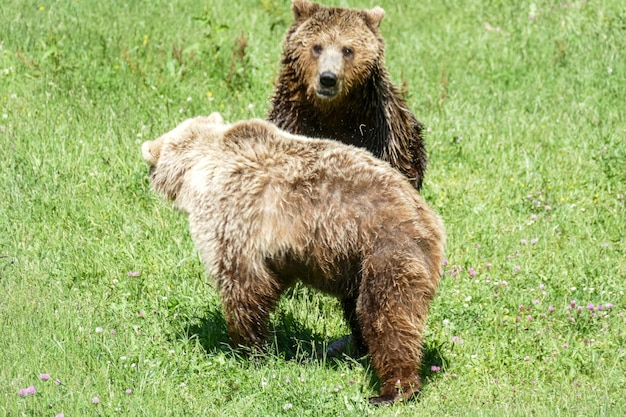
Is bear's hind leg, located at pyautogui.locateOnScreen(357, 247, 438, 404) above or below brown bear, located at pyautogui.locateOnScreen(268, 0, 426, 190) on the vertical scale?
below

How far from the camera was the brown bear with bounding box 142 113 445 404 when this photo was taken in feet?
17.9

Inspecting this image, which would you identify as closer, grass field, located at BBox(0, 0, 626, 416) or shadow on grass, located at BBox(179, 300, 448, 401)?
grass field, located at BBox(0, 0, 626, 416)

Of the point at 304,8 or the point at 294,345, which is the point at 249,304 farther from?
the point at 304,8

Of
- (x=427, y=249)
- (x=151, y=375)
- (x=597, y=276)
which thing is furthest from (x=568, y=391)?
(x=151, y=375)

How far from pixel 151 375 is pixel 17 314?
110 centimetres

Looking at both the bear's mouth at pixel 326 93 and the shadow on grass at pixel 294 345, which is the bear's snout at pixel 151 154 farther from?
the bear's mouth at pixel 326 93

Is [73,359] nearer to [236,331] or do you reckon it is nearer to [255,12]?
[236,331]

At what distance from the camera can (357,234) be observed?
5.52 m

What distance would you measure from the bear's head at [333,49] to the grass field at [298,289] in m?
1.49

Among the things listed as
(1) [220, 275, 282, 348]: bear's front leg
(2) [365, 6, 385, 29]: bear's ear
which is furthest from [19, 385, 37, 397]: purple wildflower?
(2) [365, 6, 385, 29]: bear's ear

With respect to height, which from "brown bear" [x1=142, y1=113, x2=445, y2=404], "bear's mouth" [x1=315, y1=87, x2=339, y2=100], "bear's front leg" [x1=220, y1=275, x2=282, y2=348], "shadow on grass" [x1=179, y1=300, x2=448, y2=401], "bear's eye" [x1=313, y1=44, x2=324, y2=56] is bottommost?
"shadow on grass" [x1=179, y1=300, x2=448, y2=401]

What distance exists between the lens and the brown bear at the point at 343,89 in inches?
276

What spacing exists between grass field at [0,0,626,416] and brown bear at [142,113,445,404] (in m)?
0.34

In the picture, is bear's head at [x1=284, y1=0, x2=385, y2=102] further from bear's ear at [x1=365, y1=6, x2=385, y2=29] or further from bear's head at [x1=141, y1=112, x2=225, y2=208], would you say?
bear's head at [x1=141, y1=112, x2=225, y2=208]
